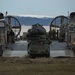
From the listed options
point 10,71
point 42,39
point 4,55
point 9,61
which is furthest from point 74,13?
point 10,71

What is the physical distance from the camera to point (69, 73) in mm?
16594

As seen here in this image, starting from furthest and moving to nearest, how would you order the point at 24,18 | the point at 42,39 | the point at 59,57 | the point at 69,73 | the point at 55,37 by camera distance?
the point at 24,18 → the point at 55,37 → the point at 42,39 → the point at 59,57 → the point at 69,73

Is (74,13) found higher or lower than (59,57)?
higher

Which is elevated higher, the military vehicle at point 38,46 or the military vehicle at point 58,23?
the military vehicle at point 58,23

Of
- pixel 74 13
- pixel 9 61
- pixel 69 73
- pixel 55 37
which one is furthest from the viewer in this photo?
pixel 55 37

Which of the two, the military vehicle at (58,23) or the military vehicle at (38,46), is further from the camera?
the military vehicle at (58,23)

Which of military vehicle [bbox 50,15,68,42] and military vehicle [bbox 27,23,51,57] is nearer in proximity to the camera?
military vehicle [bbox 27,23,51,57]

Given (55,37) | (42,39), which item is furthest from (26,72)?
(55,37)

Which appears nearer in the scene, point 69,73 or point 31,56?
point 69,73

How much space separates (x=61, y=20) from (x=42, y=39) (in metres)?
18.6

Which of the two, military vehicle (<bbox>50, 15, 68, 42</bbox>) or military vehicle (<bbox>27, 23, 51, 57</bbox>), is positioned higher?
military vehicle (<bbox>50, 15, 68, 42</bbox>)

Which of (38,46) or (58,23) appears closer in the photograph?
(38,46)

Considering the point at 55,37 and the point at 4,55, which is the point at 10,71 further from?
the point at 55,37

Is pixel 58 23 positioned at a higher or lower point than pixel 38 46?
higher
